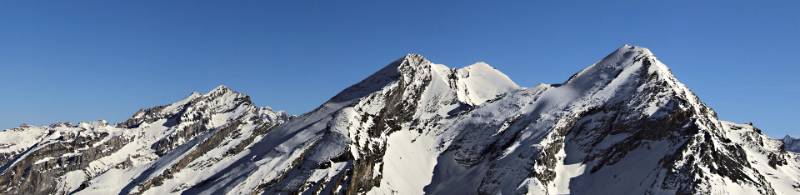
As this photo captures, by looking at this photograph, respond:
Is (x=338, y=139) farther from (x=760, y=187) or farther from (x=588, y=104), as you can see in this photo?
(x=760, y=187)

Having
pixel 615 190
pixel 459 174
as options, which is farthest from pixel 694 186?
pixel 459 174

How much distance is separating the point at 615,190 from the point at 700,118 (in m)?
27.6

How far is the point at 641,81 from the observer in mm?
163875

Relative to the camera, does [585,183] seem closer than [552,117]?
Yes

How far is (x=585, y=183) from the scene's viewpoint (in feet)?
467

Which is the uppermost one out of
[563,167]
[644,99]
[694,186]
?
[644,99]

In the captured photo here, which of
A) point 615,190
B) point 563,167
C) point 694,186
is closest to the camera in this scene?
point 694,186

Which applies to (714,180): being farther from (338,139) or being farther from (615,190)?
(338,139)

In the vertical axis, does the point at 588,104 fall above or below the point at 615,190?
above

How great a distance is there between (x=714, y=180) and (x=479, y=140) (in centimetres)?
6159

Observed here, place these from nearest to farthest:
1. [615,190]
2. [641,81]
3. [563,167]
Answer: [615,190] → [563,167] → [641,81]

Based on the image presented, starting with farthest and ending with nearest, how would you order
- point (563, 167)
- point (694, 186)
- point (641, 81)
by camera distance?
point (641, 81) < point (563, 167) < point (694, 186)

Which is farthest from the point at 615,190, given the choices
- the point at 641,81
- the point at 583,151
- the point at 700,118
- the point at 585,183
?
the point at 641,81

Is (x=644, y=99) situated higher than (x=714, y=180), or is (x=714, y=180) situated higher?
(x=644, y=99)
